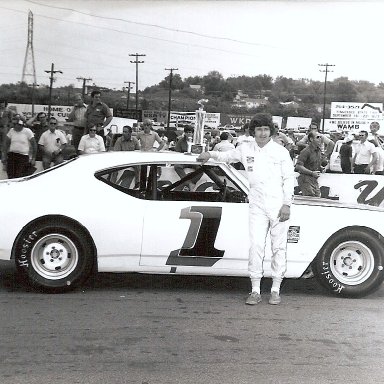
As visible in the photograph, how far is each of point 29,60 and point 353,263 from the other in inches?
366

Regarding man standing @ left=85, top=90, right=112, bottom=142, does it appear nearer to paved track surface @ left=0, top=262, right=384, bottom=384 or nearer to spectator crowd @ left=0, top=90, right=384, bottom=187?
spectator crowd @ left=0, top=90, right=384, bottom=187

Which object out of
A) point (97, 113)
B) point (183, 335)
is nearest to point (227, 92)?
point (97, 113)

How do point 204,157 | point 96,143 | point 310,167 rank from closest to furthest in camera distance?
point 204,157 < point 310,167 < point 96,143

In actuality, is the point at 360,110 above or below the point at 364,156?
above

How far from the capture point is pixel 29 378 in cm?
347

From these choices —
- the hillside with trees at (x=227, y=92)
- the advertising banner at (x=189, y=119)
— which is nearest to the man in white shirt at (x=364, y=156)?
the hillside with trees at (x=227, y=92)

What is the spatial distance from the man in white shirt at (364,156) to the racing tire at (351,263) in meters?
6.60

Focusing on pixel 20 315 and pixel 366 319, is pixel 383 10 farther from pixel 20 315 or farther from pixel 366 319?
pixel 20 315

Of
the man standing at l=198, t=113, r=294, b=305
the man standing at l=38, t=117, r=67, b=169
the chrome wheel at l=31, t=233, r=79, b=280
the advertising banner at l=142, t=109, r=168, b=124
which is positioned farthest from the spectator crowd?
the advertising banner at l=142, t=109, r=168, b=124

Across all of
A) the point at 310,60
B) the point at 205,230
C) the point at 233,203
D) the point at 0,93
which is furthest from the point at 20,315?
the point at 0,93

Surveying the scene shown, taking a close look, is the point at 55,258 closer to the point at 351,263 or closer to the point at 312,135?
the point at 351,263

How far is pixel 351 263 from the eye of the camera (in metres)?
5.67

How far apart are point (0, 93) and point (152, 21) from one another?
6823mm

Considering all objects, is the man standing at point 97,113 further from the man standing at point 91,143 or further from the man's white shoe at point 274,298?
the man's white shoe at point 274,298
